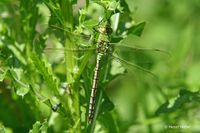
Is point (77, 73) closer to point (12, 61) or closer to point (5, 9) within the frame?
point (12, 61)

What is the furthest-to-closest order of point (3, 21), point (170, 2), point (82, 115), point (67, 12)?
point (170, 2) → point (3, 21) → point (82, 115) → point (67, 12)

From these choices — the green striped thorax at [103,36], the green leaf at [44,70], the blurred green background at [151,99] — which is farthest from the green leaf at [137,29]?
the green leaf at [44,70]

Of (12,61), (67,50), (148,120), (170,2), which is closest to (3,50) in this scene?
(12,61)

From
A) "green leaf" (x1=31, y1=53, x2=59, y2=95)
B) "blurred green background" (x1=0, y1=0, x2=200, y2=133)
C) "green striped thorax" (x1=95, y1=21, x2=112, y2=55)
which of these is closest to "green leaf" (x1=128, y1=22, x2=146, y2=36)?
"green striped thorax" (x1=95, y1=21, x2=112, y2=55)

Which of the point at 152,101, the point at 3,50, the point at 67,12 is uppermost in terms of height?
the point at 67,12

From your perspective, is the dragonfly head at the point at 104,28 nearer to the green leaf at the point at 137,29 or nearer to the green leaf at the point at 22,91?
the green leaf at the point at 137,29

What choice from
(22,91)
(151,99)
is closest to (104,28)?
(22,91)

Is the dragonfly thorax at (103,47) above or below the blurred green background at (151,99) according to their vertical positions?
above

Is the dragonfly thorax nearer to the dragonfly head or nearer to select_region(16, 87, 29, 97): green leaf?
the dragonfly head

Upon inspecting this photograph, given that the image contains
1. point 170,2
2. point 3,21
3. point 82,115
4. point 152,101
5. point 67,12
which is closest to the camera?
point 67,12
